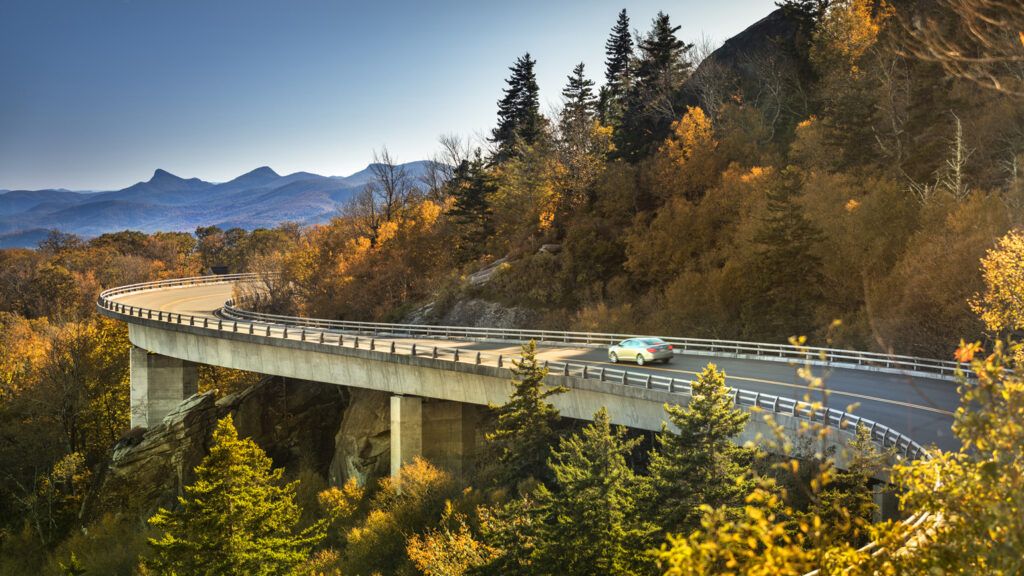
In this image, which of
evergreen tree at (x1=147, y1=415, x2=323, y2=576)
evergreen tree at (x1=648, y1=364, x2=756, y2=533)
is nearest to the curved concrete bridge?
evergreen tree at (x1=648, y1=364, x2=756, y2=533)

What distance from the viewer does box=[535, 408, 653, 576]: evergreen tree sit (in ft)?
58.5

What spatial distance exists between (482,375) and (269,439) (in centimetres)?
2455

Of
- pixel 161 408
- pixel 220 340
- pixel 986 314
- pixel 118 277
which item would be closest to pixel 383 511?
pixel 220 340

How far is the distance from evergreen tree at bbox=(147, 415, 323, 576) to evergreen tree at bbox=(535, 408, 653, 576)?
9653 millimetres

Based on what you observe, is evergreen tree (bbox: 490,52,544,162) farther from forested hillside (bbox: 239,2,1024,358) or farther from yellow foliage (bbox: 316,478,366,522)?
yellow foliage (bbox: 316,478,366,522)

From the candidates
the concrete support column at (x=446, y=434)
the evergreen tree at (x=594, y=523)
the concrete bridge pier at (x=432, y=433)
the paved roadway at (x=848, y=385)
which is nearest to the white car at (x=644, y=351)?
the paved roadway at (x=848, y=385)

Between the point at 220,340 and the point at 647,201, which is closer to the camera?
the point at 220,340

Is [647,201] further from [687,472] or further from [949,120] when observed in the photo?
[687,472]

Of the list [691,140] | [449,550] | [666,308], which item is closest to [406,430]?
[449,550]

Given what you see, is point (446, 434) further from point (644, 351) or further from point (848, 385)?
point (848, 385)

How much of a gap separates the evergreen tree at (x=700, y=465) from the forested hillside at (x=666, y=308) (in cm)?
8

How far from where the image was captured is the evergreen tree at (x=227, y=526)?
22.1 m

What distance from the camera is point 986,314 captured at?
2367cm

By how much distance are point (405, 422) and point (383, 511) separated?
4.47 metres
